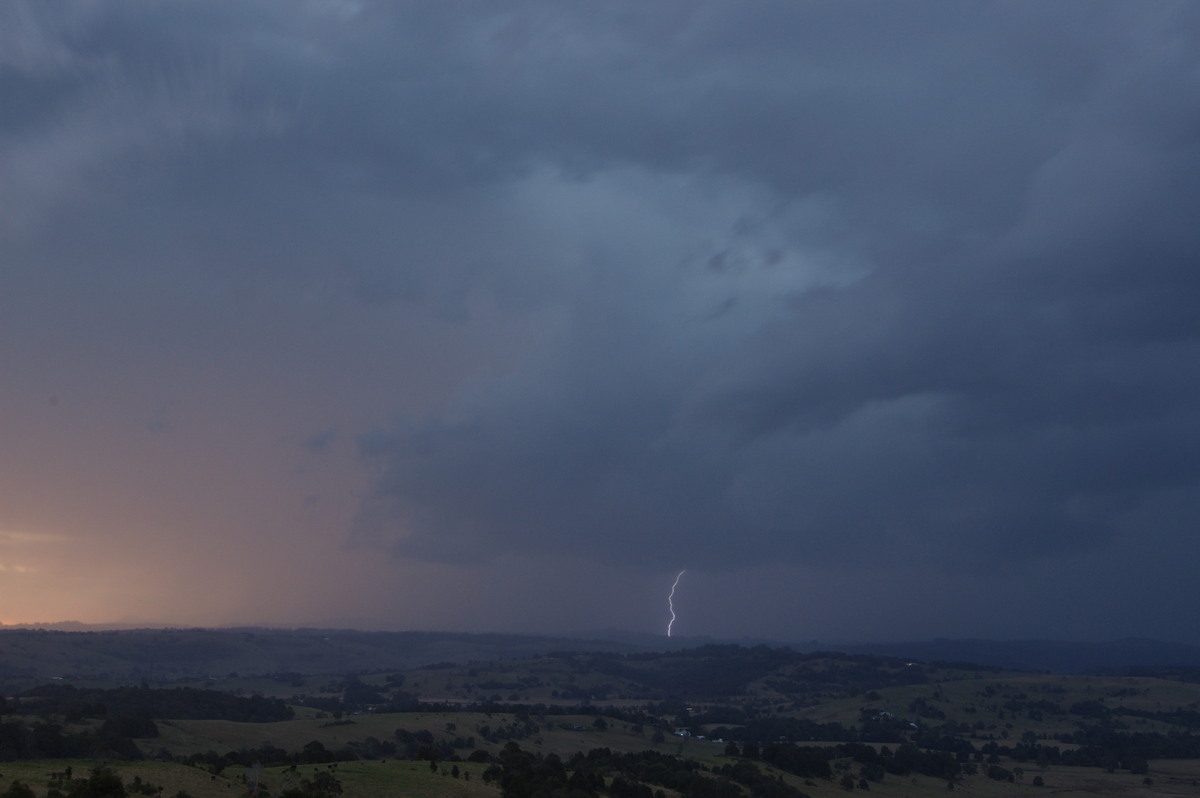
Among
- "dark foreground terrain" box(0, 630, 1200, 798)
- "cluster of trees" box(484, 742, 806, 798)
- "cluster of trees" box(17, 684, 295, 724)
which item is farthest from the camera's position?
"cluster of trees" box(17, 684, 295, 724)

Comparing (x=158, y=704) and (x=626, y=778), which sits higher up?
(x=626, y=778)

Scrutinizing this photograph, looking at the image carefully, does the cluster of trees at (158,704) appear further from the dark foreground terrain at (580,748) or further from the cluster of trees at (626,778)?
the cluster of trees at (626,778)

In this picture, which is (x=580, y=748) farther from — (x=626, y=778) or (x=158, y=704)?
(x=158, y=704)

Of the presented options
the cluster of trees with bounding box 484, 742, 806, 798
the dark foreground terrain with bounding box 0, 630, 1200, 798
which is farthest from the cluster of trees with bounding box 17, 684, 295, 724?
the cluster of trees with bounding box 484, 742, 806, 798

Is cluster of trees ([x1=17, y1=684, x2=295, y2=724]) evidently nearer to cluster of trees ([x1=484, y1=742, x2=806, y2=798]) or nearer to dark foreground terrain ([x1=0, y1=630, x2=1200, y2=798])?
dark foreground terrain ([x1=0, y1=630, x2=1200, y2=798])

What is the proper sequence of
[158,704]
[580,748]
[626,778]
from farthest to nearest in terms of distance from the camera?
[158,704] → [580,748] → [626,778]

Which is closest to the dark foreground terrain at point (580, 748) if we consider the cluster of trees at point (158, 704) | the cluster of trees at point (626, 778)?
the cluster of trees at point (626, 778)

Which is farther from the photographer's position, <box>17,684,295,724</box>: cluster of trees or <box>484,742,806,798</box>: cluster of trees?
<box>17,684,295,724</box>: cluster of trees

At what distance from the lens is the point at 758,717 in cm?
18375

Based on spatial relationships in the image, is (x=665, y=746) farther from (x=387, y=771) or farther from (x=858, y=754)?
(x=387, y=771)

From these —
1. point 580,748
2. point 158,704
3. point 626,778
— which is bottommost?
point 580,748

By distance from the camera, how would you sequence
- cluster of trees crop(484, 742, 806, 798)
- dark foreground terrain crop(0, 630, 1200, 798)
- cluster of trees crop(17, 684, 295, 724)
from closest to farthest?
1. dark foreground terrain crop(0, 630, 1200, 798)
2. cluster of trees crop(484, 742, 806, 798)
3. cluster of trees crop(17, 684, 295, 724)

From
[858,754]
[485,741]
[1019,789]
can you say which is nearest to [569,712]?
[485,741]

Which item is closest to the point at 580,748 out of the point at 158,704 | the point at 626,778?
the point at 626,778
